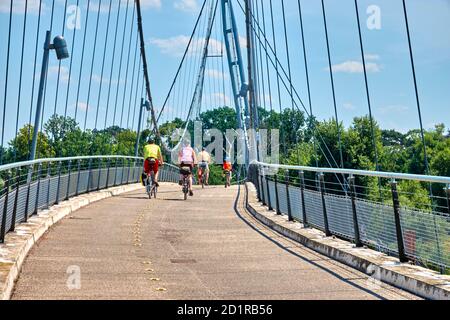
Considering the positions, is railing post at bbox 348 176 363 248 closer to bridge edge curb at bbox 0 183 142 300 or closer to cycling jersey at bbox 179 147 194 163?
bridge edge curb at bbox 0 183 142 300

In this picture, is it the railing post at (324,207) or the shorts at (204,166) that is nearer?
the railing post at (324,207)

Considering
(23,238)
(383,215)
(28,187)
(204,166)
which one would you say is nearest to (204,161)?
(204,166)

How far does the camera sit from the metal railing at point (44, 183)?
270 inches

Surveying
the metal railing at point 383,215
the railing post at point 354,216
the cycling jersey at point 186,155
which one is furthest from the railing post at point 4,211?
the cycling jersey at point 186,155

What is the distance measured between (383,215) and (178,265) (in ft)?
6.71

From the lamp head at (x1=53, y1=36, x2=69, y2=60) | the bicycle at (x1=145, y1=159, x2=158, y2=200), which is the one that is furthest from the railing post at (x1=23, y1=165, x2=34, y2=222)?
the bicycle at (x1=145, y1=159, x2=158, y2=200)

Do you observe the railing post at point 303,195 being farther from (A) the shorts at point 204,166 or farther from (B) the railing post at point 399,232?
(A) the shorts at point 204,166

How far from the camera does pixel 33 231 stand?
7707mm

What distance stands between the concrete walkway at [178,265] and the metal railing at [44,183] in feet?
1.43

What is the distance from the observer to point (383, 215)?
6570 millimetres

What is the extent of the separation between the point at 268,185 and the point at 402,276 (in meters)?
7.27

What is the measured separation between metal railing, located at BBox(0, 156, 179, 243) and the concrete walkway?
1.43 feet

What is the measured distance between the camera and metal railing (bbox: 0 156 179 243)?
270 inches
